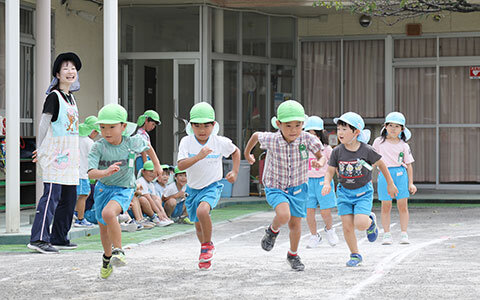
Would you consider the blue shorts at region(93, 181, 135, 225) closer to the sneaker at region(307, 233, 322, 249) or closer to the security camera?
the sneaker at region(307, 233, 322, 249)

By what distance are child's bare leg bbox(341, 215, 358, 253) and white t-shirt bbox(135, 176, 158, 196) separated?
5.03 metres

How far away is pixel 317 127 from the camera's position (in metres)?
11.7

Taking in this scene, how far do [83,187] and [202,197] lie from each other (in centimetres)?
445

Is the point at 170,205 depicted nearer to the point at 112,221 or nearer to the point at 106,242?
the point at 106,242

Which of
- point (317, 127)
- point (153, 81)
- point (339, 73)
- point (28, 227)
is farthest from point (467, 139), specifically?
point (28, 227)

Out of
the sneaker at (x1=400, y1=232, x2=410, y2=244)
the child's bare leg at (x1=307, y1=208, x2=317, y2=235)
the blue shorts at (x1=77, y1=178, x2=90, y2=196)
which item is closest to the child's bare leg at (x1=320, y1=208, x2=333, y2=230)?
the child's bare leg at (x1=307, y1=208, x2=317, y2=235)

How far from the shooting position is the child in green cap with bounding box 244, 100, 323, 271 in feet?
29.4

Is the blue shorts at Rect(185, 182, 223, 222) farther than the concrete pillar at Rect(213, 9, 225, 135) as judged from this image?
No

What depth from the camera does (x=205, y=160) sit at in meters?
9.13

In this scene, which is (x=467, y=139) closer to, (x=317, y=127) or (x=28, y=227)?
(x=317, y=127)

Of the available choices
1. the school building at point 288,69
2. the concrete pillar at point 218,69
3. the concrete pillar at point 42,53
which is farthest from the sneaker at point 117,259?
the concrete pillar at point 218,69

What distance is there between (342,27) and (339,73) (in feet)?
3.82

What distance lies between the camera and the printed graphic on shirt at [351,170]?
9391 millimetres

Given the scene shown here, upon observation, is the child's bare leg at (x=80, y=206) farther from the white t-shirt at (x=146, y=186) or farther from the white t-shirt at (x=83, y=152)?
the white t-shirt at (x=146, y=186)
